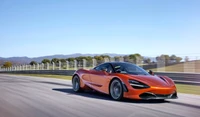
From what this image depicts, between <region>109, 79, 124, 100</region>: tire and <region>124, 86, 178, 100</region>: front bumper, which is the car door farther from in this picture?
<region>124, 86, 178, 100</region>: front bumper

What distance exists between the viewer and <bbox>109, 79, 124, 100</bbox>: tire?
943 cm

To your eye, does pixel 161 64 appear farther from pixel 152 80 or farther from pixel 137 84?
pixel 137 84

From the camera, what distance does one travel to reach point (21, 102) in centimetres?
905

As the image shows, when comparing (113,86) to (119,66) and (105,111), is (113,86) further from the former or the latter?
(105,111)

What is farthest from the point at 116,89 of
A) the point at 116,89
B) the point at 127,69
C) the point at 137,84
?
the point at 127,69

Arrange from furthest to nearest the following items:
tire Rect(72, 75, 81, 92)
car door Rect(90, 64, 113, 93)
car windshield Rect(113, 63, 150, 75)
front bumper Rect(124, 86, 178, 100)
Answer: tire Rect(72, 75, 81, 92) → car door Rect(90, 64, 113, 93) → car windshield Rect(113, 63, 150, 75) → front bumper Rect(124, 86, 178, 100)

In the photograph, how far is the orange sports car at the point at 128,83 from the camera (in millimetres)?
9000

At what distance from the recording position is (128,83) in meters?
9.22

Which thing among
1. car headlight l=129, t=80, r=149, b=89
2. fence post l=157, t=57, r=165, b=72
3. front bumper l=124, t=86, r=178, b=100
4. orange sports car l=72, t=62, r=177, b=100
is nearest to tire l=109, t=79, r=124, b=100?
orange sports car l=72, t=62, r=177, b=100

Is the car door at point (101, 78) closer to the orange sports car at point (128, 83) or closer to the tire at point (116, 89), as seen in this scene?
the orange sports car at point (128, 83)

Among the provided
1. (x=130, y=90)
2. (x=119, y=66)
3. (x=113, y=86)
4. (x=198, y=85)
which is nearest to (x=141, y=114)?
(x=130, y=90)

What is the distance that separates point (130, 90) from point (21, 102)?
11.3 ft

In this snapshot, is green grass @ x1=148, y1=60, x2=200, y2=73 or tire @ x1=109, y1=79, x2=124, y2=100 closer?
tire @ x1=109, y1=79, x2=124, y2=100

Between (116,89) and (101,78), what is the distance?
1079mm
